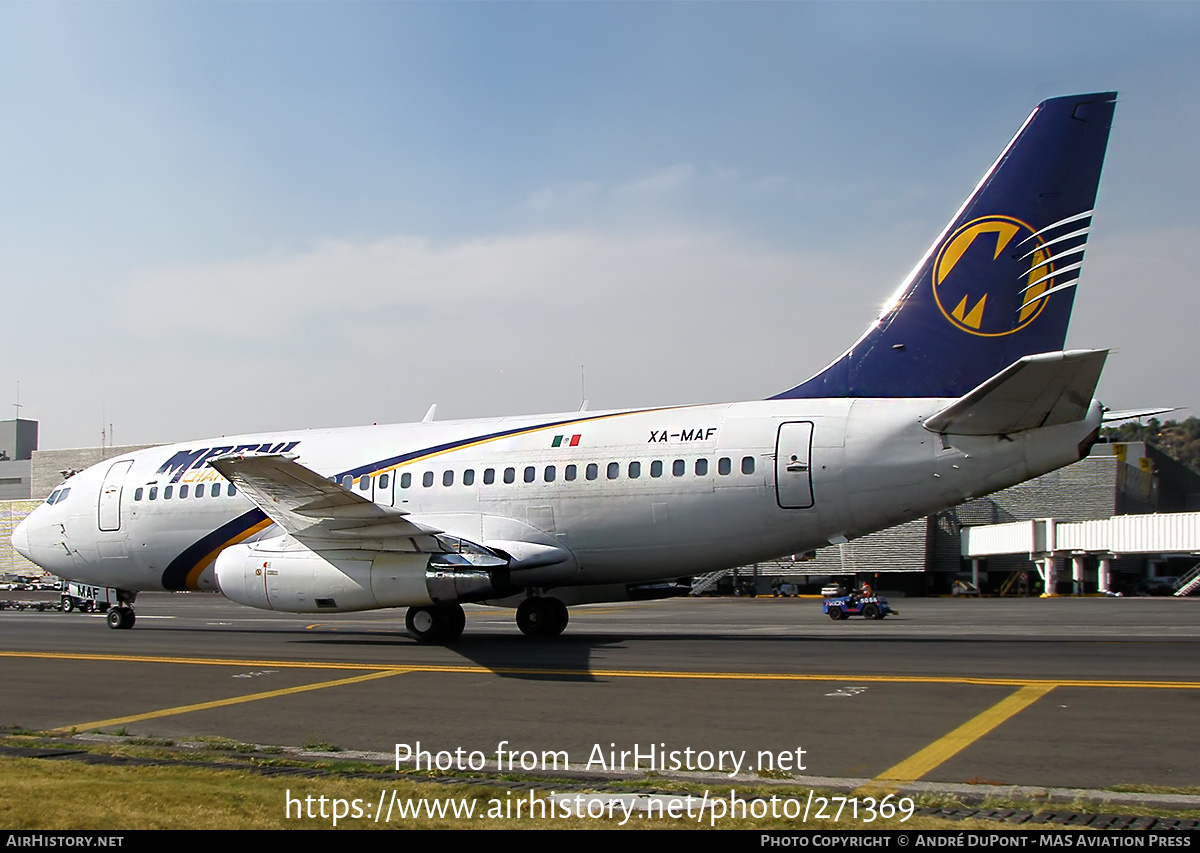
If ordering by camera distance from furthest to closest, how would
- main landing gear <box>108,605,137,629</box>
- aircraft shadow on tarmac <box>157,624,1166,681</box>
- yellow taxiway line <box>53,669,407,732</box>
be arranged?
main landing gear <box>108,605,137,629</box>, aircraft shadow on tarmac <box>157,624,1166,681</box>, yellow taxiway line <box>53,669,407,732</box>

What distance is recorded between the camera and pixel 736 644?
1961 cm

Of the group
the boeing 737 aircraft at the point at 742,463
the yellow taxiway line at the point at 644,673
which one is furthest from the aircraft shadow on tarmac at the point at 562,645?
the boeing 737 aircraft at the point at 742,463

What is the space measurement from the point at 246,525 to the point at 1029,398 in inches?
641

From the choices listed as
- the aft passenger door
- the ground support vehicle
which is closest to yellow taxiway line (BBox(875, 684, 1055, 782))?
the aft passenger door

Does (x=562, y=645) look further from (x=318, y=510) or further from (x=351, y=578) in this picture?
(x=318, y=510)

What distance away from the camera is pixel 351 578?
19406 mm

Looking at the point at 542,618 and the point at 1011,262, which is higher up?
the point at 1011,262

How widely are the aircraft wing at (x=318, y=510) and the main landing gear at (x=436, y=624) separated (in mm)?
1873

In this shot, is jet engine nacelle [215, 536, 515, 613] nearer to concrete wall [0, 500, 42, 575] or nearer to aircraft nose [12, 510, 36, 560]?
aircraft nose [12, 510, 36, 560]

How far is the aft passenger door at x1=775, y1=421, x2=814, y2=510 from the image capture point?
1870cm

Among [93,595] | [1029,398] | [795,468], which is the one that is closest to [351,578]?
[795,468]

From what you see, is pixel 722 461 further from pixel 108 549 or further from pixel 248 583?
pixel 108 549

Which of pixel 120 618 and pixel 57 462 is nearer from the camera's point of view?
pixel 120 618

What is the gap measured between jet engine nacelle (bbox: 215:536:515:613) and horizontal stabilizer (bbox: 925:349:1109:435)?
8.40 metres
